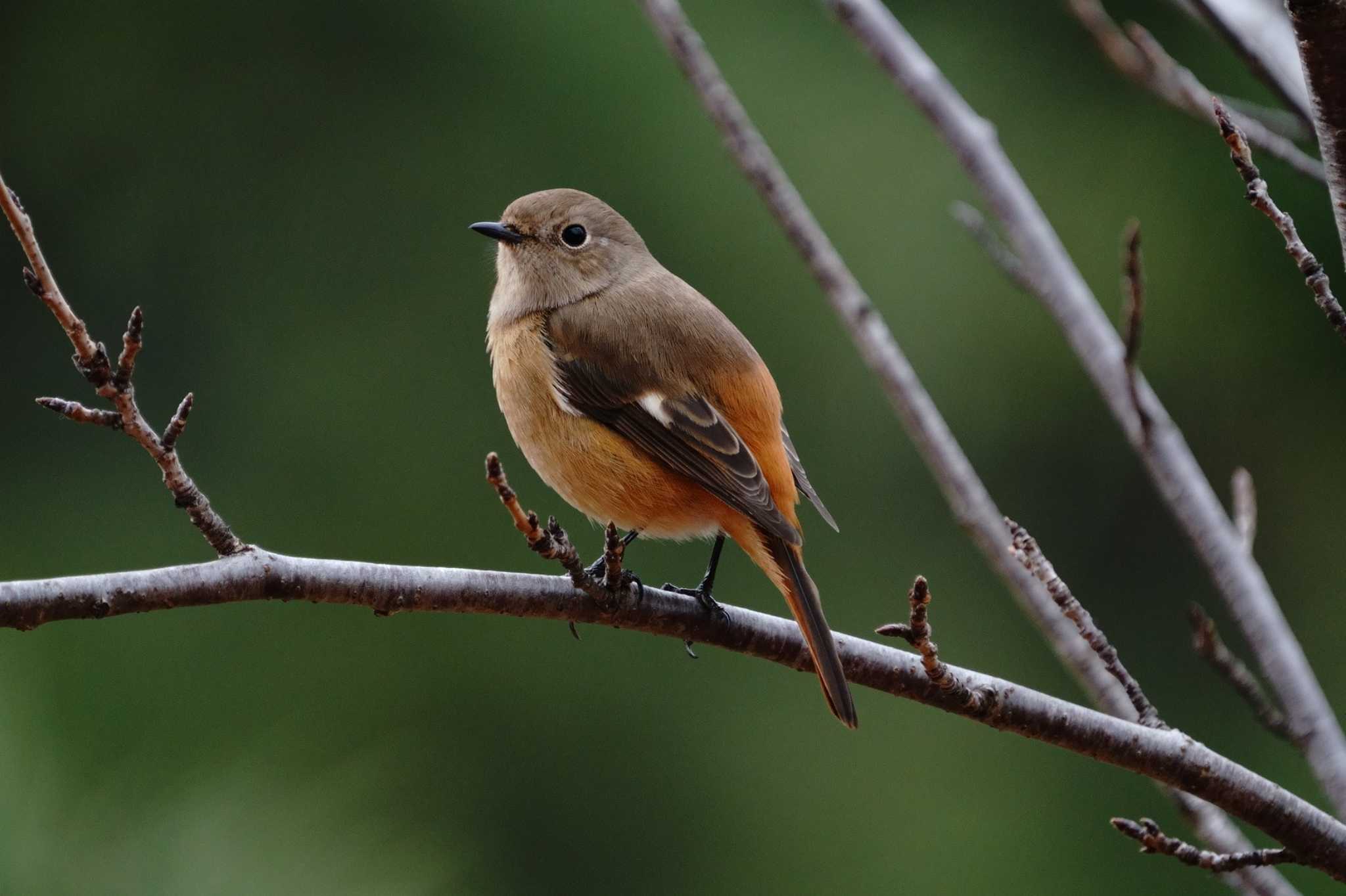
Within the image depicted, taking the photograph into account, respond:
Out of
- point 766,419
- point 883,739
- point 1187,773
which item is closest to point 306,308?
point 883,739

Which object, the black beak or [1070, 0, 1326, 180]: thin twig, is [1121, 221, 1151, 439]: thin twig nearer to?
[1070, 0, 1326, 180]: thin twig

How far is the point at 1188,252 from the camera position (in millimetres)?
6309

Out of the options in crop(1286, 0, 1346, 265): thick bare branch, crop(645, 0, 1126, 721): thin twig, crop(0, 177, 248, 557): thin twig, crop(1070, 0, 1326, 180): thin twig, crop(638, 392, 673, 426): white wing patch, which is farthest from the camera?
crop(638, 392, 673, 426): white wing patch

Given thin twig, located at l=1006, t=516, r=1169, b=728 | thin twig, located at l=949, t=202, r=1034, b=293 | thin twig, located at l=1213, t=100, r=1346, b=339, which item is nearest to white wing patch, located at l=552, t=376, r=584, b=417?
thin twig, located at l=949, t=202, r=1034, b=293

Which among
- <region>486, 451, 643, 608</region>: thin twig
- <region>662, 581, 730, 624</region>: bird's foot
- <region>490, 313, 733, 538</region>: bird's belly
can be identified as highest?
<region>490, 313, 733, 538</region>: bird's belly

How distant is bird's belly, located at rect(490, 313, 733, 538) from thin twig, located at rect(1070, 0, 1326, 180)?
0.96 meters

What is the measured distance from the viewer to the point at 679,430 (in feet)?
7.97

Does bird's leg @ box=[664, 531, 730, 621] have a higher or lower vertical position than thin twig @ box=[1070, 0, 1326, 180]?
lower

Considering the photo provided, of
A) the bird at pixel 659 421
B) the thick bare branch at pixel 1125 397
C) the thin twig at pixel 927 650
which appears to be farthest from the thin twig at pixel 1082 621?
the bird at pixel 659 421

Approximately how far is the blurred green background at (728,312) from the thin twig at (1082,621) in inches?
136

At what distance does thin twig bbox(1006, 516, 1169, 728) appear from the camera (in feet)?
6.01

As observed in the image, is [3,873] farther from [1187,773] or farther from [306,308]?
[306,308]

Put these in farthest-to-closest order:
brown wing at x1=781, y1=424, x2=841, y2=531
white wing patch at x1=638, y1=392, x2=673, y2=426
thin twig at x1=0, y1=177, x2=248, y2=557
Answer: brown wing at x1=781, y1=424, x2=841, y2=531
white wing patch at x1=638, y1=392, x2=673, y2=426
thin twig at x1=0, y1=177, x2=248, y2=557

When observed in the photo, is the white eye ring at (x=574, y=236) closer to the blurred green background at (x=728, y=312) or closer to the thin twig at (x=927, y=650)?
the thin twig at (x=927, y=650)
